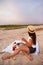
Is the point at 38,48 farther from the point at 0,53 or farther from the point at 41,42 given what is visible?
the point at 0,53

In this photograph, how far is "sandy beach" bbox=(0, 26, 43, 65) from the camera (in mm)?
1494

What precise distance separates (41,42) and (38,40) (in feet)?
0.12

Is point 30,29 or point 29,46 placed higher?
point 30,29

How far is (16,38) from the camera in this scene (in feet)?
5.16

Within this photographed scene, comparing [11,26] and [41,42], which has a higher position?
[11,26]

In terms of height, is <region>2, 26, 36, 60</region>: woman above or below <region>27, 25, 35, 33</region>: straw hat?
below

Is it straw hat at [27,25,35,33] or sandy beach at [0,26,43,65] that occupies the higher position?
straw hat at [27,25,35,33]

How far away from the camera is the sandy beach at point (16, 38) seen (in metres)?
1.49

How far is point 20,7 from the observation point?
5.29ft

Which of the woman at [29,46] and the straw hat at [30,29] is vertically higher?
the straw hat at [30,29]

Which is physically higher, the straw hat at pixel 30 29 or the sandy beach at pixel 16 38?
the straw hat at pixel 30 29

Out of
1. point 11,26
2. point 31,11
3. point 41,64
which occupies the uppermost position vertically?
point 31,11

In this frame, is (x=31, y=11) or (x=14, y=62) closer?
(x=14, y=62)

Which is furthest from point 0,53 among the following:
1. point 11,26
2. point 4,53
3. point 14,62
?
point 11,26
